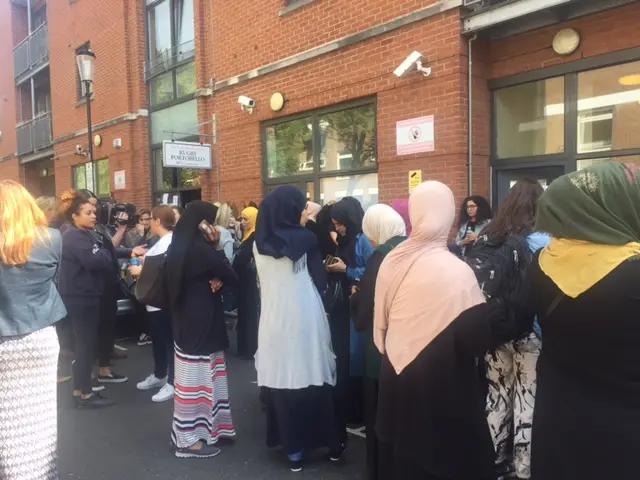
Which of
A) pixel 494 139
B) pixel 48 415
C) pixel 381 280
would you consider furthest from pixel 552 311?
pixel 494 139

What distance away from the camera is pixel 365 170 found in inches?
316

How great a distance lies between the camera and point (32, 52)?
18547 millimetres

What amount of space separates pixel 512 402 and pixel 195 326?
87.6 inches

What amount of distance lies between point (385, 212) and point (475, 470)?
60.8 inches

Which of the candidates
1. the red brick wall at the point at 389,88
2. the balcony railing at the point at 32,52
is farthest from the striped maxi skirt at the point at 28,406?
the balcony railing at the point at 32,52

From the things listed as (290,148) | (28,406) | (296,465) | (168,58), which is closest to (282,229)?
(296,465)

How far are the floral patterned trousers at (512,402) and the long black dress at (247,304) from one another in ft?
10.7

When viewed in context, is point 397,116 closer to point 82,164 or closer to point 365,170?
point 365,170

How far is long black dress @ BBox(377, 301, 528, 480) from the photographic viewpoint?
2168mm

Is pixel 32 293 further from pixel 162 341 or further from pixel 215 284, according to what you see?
pixel 162 341

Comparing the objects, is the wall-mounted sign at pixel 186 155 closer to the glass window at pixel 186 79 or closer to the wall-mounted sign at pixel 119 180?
the glass window at pixel 186 79

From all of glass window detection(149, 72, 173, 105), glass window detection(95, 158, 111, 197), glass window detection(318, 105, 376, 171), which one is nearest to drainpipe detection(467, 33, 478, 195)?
glass window detection(318, 105, 376, 171)

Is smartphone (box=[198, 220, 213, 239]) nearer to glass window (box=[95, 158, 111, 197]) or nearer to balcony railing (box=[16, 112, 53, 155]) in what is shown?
glass window (box=[95, 158, 111, 197])

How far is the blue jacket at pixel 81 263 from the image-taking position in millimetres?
4688
